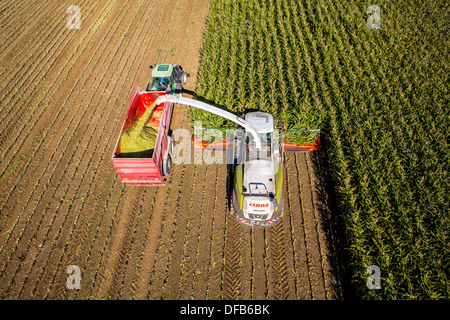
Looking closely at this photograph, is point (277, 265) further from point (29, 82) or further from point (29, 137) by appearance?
point (29, 82)

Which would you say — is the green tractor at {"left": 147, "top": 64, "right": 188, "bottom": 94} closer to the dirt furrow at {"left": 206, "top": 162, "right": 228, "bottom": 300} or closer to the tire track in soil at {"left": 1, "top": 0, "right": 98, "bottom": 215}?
the dirt furrow at {"left": 206, "top": 162, "right": 228, "bottom": 300}

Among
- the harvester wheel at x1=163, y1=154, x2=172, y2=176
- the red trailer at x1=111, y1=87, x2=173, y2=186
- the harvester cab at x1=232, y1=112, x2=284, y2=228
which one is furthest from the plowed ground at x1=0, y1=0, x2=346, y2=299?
the harvester cab at x1=232, y1=112, x2=284, y2=228

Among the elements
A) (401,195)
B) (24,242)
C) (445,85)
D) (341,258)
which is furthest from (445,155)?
(24,242)

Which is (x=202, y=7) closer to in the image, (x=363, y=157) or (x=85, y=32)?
(x=85, y=32)


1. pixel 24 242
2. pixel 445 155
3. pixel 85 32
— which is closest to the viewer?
pixel 24 242

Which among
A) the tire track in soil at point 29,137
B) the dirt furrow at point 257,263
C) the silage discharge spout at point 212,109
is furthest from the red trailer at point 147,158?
the tire track in soil at point 29,137

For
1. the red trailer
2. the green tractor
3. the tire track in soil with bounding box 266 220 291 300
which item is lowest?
the tire track in soil with bounding box 266 220 291 300

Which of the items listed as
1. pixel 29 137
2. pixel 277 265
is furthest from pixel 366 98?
pixel 29 137
